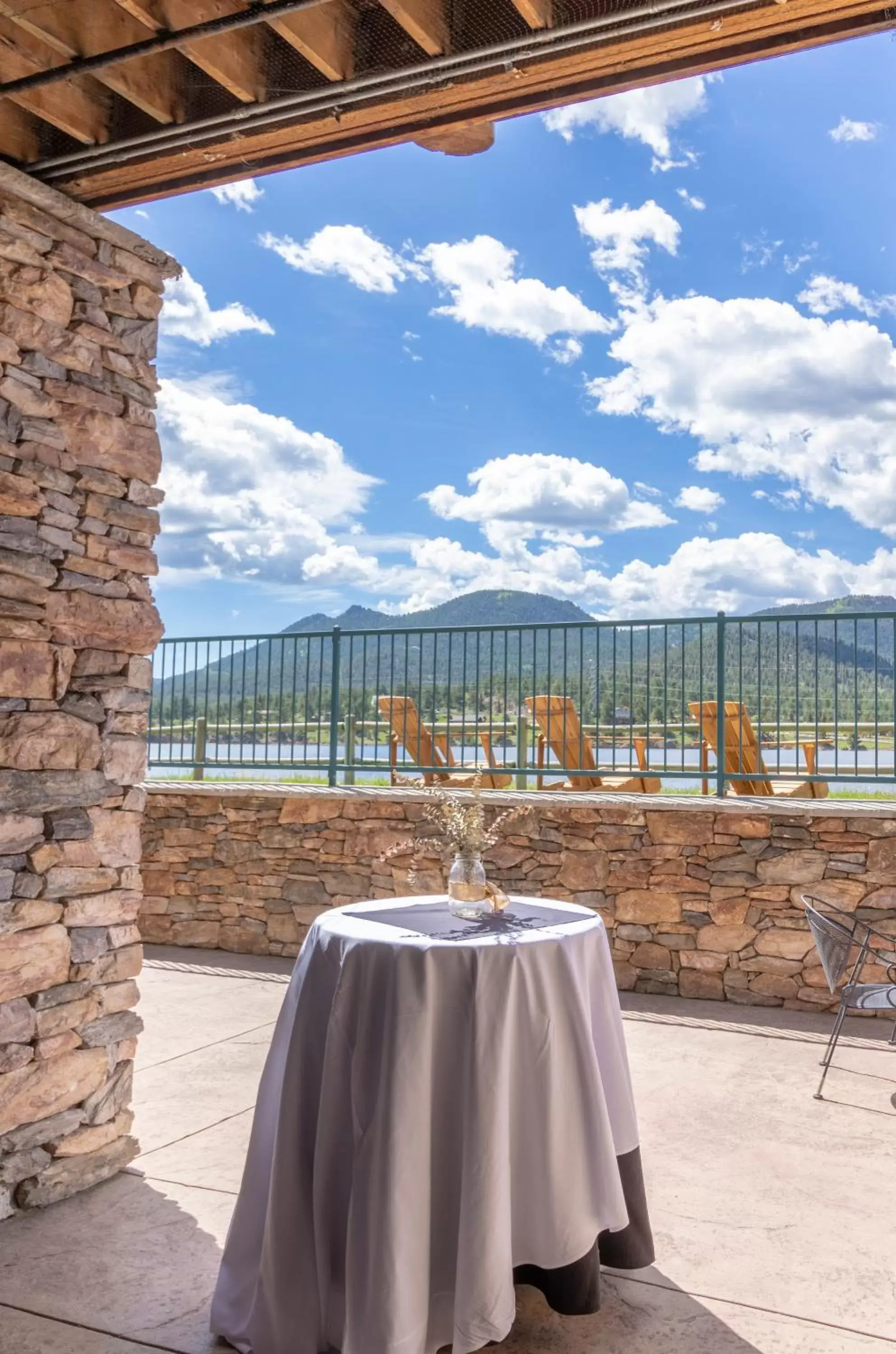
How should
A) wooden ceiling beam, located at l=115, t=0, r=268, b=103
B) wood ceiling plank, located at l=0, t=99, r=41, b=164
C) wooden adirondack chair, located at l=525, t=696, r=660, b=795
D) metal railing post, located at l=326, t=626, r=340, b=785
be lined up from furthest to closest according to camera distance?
metal railing post, located at l=326, t=626, r=340, b=785, wooden adirondack chair, located at l=525, t=696, r=660, b=795, wood ceiling plank, located at l=0, t=99, r=41, b=164, wooden ceiling beam, located at l=115, t=0, r=268, b=103

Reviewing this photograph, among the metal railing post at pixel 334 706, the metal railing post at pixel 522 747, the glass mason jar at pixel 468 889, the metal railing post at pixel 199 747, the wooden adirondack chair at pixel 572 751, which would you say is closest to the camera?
the glass mason jar at pixel 468 889

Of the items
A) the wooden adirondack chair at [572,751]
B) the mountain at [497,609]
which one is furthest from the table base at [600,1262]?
the mountain at [497,609]

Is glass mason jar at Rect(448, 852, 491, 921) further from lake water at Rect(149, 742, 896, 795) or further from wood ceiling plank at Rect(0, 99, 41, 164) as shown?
lake water at Rect(149, 742, 896, 795)

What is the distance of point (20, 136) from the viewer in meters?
3.11

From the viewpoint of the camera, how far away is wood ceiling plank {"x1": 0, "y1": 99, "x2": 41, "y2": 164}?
120 inches

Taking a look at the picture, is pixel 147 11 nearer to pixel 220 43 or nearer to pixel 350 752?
pixel 220 43

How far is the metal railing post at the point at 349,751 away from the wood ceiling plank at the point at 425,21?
196 inches

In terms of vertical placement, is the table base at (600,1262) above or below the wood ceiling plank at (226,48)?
below

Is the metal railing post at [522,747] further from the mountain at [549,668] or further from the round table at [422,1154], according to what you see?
the round table at [422,1154]

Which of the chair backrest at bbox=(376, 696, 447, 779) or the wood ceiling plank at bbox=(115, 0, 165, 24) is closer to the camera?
the wood ceiling plank at bbox=(115, 0, 165, 24)

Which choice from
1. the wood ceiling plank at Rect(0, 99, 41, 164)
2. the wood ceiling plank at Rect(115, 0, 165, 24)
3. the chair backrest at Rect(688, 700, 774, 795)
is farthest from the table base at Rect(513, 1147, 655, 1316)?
the chair backrest at Rect(688, 700, 774, 795)

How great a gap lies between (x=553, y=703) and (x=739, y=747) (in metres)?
1.29

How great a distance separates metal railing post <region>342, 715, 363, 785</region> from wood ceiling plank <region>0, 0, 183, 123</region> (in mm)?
4660

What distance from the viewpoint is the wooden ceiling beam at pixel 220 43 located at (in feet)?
7.89
